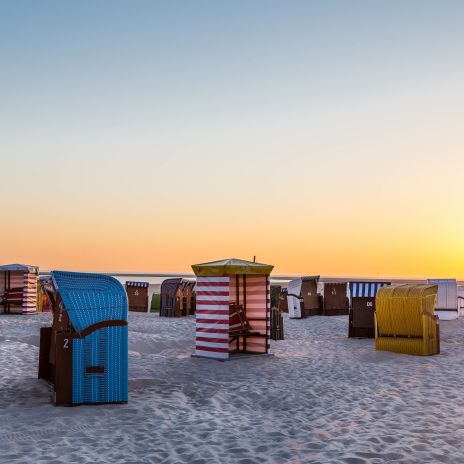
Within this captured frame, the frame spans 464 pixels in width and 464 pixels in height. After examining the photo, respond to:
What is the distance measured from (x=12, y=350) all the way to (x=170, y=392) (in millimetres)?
6098

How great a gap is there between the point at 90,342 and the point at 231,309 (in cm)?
663

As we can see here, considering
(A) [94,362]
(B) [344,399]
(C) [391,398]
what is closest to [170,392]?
(A) [94,362]

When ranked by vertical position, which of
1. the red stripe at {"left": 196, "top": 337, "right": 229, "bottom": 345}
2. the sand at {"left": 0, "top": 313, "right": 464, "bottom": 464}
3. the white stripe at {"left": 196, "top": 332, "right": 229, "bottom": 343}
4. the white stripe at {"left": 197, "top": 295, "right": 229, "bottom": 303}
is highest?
the white stripe at {"left": 197, "top": 295, "right": 229, "bottom": 303}

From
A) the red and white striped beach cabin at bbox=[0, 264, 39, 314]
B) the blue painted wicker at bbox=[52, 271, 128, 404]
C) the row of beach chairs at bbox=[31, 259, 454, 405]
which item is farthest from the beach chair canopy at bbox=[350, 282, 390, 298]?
the red and white striped beach cabin at bbox=[0, 264, 39, 314]

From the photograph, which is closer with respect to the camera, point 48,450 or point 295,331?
point 48,450

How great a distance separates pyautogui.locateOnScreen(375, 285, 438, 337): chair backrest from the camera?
46.3 feet

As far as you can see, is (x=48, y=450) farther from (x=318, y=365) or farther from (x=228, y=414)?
(x=318, y=365)

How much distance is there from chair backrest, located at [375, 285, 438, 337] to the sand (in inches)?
35.7

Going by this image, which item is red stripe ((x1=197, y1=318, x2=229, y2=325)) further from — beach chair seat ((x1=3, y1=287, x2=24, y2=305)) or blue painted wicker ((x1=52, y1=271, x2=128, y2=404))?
beach chair seat ((x1=3, y1=287, x2=24, y2=305))

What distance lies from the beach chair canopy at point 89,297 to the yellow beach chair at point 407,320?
8294 millimetres

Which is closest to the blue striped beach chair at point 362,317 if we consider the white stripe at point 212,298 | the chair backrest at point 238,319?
the chair backrest at point 238,319

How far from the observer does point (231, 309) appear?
14586 millimetres

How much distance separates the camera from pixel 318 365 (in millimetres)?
12562

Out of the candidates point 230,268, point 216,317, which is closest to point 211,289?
point 216,317
